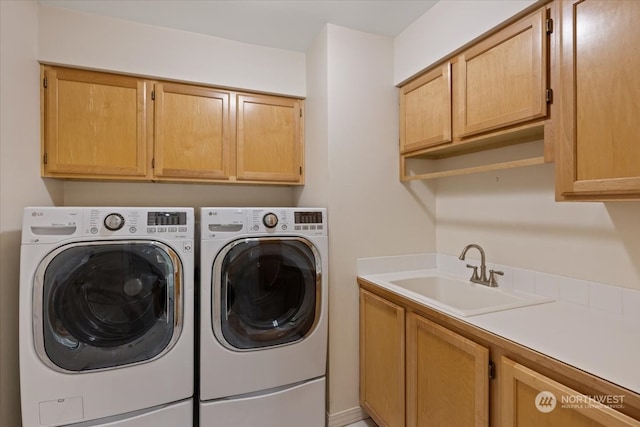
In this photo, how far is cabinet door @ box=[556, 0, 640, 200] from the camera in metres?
0.95

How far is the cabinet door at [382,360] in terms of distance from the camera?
158cm

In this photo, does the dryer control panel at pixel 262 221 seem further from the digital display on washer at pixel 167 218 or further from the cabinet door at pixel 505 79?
the cabinet door at pixel 505 79

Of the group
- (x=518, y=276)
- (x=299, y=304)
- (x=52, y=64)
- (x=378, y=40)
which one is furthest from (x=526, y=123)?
(x=52, y=64)

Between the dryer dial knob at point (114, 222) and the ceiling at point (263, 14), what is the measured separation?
4.08ft

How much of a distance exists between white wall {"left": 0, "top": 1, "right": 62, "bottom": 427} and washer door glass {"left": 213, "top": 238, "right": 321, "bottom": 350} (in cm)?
97

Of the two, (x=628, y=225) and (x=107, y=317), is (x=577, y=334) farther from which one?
(x=107, y=317)

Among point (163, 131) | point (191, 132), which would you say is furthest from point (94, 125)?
point (191, 132)

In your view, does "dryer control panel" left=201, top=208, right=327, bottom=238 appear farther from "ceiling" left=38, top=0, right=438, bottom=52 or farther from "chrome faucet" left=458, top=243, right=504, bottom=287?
"ceiling" left=38, top=0, right=438, bottom=52

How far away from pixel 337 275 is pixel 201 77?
1568 millimetres

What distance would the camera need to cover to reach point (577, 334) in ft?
3.44

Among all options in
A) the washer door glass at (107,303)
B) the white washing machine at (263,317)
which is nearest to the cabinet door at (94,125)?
the washer door glass at (107,303)

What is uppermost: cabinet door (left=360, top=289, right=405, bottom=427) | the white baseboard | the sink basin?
the sink basin
